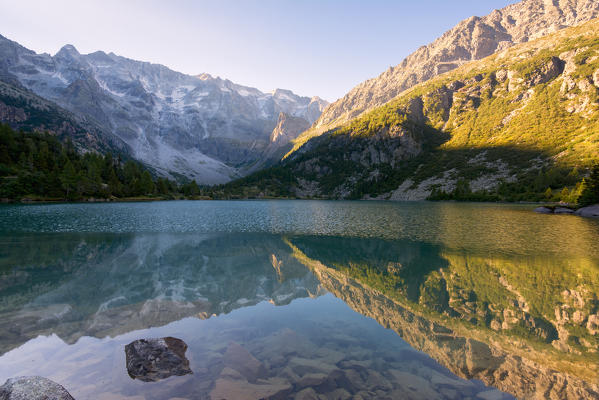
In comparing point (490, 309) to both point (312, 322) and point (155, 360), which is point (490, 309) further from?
point (155, 360)

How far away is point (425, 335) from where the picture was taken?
48.8 feet

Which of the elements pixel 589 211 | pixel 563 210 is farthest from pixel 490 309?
pixel 563 210

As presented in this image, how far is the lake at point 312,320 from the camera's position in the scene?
1069 cm

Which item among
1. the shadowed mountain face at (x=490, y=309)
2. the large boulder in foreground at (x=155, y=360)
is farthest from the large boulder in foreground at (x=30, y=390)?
the shadowed mountain face at (x=490, y=309)

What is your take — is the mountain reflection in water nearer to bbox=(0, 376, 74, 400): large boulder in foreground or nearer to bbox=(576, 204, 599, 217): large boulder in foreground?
bbox=(0, 376, 74, 400): large boulder in foreground

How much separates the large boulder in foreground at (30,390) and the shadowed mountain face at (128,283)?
6967 mm

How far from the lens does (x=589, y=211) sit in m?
85.4

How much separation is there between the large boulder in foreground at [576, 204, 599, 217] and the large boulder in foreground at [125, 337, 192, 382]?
4699 inches

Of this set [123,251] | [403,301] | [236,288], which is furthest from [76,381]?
[123,251]

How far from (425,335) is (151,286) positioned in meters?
21.1

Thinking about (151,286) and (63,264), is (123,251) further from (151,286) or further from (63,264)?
(151,286)

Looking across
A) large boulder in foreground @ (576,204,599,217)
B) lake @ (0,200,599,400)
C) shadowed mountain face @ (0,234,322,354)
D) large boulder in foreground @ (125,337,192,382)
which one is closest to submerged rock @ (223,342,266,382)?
lake @ (0,200,599,400)

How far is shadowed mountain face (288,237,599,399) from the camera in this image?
11617 mm

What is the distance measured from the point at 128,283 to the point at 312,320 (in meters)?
17.0
